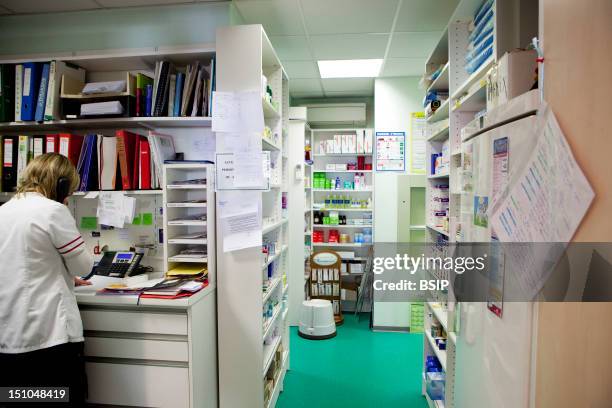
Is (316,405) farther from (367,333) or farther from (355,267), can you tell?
(355,267)

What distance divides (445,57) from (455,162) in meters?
1.02

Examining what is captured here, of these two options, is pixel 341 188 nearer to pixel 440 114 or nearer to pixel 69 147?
pixel 440 114

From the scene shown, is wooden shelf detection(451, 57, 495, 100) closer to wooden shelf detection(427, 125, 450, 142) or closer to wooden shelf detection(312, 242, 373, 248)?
wooden shelf detection(427, 125, 450, 142)

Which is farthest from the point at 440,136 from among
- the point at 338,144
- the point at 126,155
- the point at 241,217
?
the point at 126,155

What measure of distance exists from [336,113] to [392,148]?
1.14 m

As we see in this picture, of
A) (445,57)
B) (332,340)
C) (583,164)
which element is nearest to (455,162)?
(445,57)

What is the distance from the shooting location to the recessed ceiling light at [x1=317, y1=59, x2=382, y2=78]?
363 cm

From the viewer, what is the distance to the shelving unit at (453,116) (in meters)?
1.49

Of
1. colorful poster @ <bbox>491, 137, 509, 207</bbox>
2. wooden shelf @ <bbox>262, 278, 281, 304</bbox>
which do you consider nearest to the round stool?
wooden shelf @ <bbox>262, 278, 281, 304</bbox>

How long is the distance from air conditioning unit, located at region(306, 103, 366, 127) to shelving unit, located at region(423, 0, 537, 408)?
2.05 meters

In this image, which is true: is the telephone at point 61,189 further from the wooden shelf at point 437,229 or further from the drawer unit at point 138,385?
the wooden shelf at point 437,229

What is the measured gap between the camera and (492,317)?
3.75ft

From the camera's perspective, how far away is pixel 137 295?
71.4 inches
